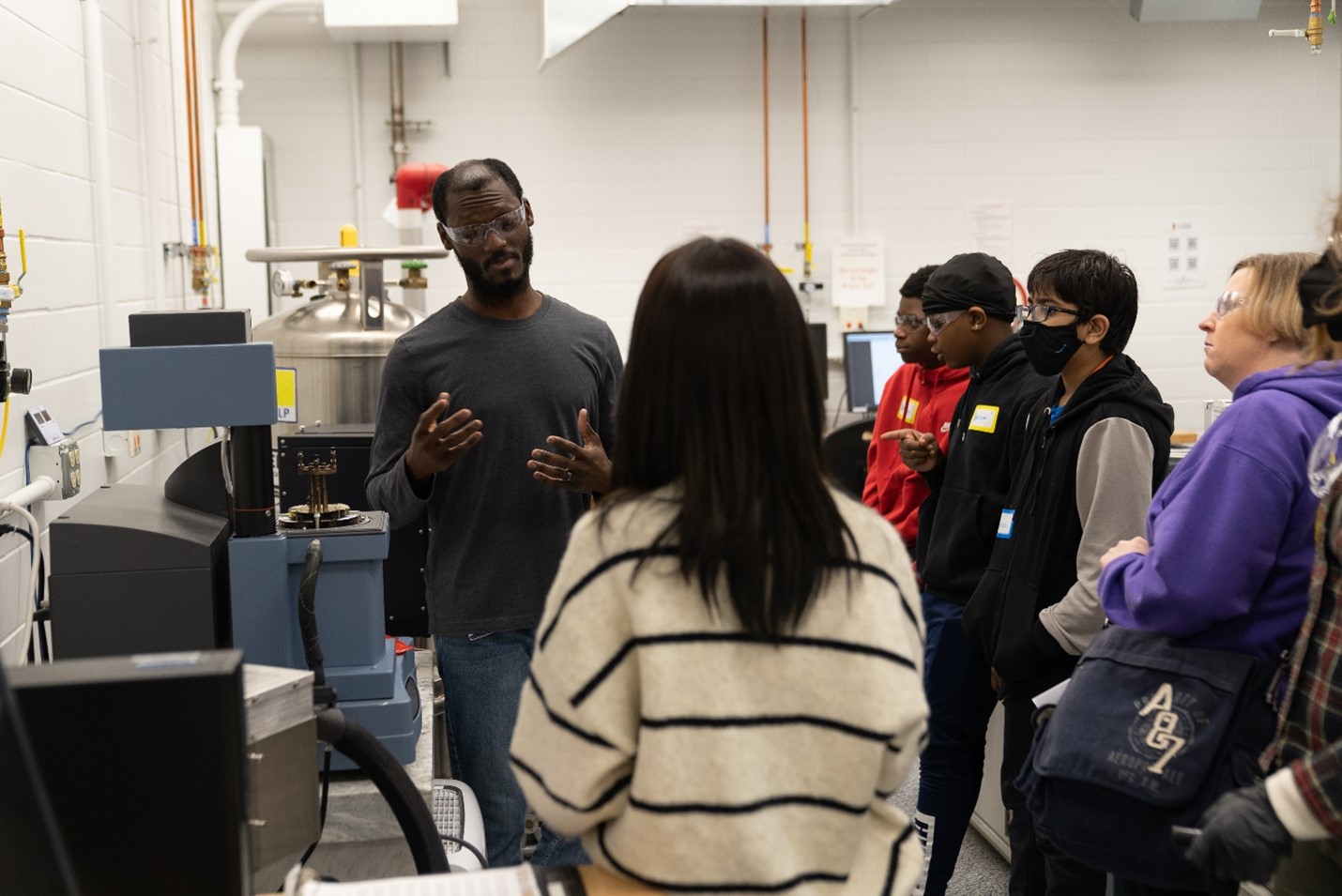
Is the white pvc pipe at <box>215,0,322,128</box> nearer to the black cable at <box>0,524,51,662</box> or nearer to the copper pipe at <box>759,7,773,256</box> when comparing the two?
the copper pipe at <box>759,7,773,256</box>

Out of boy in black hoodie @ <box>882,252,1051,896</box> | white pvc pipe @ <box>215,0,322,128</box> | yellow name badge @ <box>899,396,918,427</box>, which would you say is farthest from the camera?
white pvc pipe @ <box>215,0,322,128</box>

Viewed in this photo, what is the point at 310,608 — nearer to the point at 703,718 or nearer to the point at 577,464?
the point at 577,464

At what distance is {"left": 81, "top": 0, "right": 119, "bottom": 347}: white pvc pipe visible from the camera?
8.77ft

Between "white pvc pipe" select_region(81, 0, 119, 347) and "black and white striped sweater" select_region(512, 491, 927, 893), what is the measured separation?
2154 millimetres

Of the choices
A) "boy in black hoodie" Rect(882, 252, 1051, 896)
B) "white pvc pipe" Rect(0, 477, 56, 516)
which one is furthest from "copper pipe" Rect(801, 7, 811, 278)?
"white pvc pipe" Rect(0, 477, 56, 516)

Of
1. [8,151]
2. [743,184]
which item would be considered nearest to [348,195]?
[743,184]

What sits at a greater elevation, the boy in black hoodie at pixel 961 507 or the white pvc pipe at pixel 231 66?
the white pvc pipe at pixel 231 66

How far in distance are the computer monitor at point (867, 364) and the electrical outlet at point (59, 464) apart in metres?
3.01

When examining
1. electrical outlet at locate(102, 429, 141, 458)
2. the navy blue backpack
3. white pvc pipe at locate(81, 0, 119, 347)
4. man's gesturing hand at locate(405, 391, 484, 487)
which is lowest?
the navy blue backpack

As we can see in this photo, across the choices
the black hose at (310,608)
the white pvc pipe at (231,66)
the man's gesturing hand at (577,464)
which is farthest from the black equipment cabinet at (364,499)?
the white pvc pipe at (231,66)

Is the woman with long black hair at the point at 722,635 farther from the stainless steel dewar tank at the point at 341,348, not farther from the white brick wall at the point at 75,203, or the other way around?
the stainless steel dewar tank at the point at 341,348

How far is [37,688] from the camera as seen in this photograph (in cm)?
85

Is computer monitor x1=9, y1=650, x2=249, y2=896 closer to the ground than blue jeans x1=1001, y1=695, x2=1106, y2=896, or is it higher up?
higher up

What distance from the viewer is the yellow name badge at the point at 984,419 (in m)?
2.25
